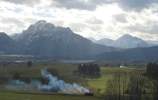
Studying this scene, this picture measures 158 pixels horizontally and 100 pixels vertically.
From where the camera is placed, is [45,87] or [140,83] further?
[45,87]

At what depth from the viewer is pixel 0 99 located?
12888 centimetres

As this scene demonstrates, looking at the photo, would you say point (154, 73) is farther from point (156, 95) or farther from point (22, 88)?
point (22, 88)

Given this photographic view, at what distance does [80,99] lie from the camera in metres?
146

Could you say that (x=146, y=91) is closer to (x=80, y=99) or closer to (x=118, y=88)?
(x=118, y=88)

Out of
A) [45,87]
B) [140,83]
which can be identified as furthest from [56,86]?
[140,83]

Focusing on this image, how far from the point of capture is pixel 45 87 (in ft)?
643

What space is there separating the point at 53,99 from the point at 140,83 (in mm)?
31923

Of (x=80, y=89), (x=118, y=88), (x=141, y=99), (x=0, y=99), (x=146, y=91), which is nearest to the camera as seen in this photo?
(x=0, y=99)

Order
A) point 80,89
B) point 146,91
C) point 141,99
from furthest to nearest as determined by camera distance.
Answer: point 80,89
point 146,91
point 141,99

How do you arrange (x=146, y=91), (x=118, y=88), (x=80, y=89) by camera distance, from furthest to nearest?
(x=80, y=89), (x=118, y=88), (x=146, y=91)

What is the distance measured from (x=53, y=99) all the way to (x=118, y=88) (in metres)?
30.0

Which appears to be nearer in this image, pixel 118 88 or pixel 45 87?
pixel 118 88

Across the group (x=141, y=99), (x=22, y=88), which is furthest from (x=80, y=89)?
(x=141, y=99)

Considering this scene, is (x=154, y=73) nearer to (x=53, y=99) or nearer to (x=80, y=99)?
(x=80, y=99)
